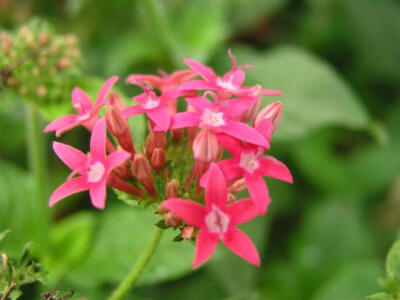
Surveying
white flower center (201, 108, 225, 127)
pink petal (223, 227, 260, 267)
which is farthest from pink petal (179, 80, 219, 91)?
pink petal (223, 227, 260, 267)

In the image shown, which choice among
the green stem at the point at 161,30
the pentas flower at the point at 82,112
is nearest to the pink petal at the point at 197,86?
the pentas flower at the point at 82,112

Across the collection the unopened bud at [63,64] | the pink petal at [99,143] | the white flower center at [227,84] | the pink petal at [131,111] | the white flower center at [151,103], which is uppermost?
the unopened bud at [63,64]

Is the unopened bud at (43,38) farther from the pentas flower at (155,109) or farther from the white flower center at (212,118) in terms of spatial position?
the white flower center at (212,118)

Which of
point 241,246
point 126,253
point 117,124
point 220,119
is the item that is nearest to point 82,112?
point 117,124

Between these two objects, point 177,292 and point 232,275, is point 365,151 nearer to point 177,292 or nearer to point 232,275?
point 232,275

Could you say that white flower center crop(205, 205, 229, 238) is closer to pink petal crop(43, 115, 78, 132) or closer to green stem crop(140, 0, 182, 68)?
pink petal crop(43, 115, 78, 132)

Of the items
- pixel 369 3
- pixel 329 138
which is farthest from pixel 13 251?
pixel 369 3
